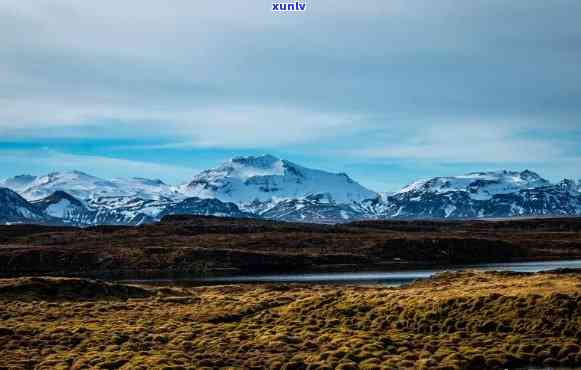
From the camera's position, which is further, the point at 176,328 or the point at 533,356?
the point at 176,328

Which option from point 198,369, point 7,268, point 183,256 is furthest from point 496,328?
point 7,268

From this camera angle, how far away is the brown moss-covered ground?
38875mm

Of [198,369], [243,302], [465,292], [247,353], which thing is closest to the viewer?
[198,369]

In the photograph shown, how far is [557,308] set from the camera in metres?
44.4

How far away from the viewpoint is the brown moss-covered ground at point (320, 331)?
128 feet

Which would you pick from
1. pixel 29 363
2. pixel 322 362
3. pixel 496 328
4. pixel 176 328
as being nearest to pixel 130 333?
pixel 176 328

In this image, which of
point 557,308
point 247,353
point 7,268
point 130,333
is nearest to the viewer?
point 247,353

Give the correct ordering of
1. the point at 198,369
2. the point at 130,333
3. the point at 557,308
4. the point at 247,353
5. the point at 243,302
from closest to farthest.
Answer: the point at 198,369 → the point at 247,353 → the point at 557,308 → the point at 130,333 → the point at 243,302

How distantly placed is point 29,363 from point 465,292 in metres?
31.3

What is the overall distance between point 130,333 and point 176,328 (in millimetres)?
3811

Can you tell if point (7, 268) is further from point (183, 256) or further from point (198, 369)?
point (198, 369)

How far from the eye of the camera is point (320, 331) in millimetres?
47750

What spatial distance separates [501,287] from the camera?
55.5 metres

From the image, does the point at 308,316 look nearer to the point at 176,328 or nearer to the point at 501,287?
the point at 176,328
